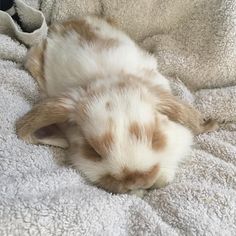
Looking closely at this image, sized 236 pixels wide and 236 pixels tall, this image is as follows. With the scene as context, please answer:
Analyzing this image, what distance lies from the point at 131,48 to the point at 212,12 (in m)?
0.51

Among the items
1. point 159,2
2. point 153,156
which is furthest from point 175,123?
point 159,2

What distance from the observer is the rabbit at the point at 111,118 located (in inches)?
64.2

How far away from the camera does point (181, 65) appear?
2371 millimetres

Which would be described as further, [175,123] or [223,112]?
[223,112]

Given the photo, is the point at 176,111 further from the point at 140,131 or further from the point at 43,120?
the point at 43,120

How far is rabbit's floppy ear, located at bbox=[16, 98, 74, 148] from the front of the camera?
5.76 ft

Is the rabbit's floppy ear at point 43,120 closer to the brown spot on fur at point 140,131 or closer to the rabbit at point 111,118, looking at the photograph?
the rabbit at point 111,118

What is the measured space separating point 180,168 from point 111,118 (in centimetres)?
37

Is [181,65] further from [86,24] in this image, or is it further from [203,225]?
[203,225]

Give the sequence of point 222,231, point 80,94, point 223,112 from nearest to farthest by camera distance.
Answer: point 222,231 → point 80,94 → point 223,112


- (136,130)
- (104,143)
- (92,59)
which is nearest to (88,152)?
(104,143)

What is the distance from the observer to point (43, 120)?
1762 mm

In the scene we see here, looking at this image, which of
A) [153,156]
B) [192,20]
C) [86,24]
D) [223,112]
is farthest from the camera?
[192,20]

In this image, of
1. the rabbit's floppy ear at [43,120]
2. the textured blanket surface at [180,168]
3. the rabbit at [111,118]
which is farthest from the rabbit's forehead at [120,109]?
the textured blanket surface at [180,168]
